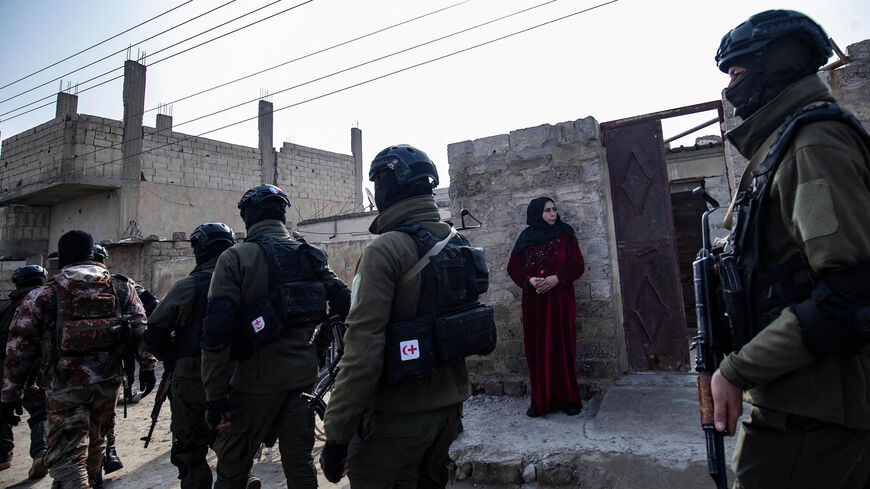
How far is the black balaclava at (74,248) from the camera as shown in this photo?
3.57m

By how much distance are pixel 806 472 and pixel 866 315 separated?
0.46 metres

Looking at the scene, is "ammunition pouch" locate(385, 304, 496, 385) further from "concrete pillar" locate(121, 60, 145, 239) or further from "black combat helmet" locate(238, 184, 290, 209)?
"concrete pillar" locate(121, 60, 145, 239)

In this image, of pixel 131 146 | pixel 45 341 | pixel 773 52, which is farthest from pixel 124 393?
pixel 131 146

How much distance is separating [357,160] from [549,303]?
2163cm

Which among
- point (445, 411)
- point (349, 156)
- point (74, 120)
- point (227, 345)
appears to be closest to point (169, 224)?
point (74, 120)

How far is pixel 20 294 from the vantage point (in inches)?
182

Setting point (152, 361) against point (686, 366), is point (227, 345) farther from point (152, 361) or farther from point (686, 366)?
point (686, 366)

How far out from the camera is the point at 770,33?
1439 mm

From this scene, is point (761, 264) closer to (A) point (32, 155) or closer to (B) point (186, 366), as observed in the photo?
(B) point (186, 366)

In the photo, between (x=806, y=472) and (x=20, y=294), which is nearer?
(x=806, y=472)

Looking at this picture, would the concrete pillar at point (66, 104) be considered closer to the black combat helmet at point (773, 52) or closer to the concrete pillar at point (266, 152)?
the concrete pillar at point (266, 152)

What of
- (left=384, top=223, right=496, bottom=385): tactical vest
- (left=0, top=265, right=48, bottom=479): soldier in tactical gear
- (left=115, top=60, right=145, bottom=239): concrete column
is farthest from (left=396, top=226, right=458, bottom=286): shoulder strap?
(left=115, top=60, right=145, bottom=239): concrete column

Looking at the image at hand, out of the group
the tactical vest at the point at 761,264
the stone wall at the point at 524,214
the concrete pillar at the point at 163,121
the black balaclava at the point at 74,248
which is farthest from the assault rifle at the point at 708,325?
the concrete pillar at the point at 163,121

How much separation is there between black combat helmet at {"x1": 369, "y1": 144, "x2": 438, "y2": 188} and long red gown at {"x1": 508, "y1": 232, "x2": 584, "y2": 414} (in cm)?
216
